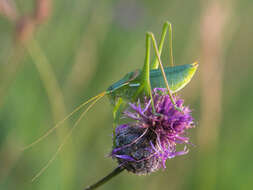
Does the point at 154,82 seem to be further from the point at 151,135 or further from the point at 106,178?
the point at 106,178

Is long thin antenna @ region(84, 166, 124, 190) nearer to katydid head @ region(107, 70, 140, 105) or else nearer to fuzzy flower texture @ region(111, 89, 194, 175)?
fuzzy flower texture @ region(111, 89, 194, 175)

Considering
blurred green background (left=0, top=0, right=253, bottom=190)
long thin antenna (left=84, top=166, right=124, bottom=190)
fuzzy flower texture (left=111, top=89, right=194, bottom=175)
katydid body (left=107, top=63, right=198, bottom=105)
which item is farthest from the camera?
blurred green background (left=0, top=0, right=253, bottom=190)

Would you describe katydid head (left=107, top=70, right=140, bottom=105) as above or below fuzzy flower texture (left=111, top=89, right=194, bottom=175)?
above

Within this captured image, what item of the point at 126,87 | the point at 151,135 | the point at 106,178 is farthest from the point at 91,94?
the point at 106,178

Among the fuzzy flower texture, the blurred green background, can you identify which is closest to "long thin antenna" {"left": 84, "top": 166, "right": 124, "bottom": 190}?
the fuzzy flower texture

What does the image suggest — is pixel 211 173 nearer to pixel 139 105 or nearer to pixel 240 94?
pixel 139 105

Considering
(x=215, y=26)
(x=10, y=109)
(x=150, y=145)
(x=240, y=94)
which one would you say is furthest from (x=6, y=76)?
(x=240, y=94)
